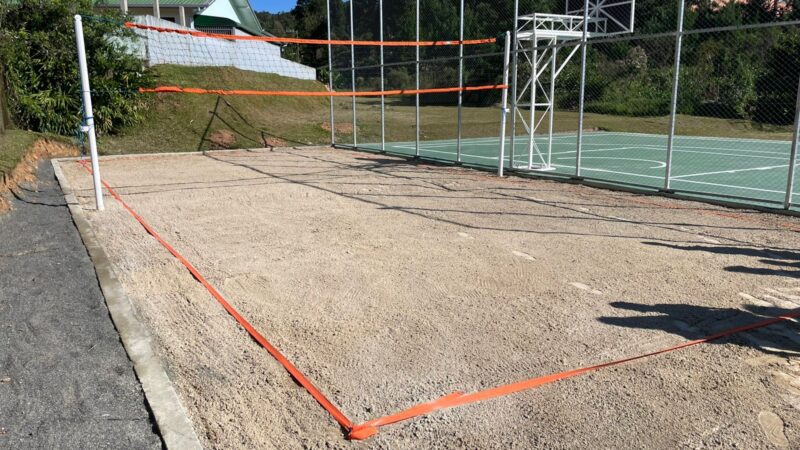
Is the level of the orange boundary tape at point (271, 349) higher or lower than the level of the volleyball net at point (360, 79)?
lower

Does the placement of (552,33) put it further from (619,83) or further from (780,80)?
(780,80)

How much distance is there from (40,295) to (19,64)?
48.4ft

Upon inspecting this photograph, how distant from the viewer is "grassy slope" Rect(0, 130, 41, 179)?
962 cm

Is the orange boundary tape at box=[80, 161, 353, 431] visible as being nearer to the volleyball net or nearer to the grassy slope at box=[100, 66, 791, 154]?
the volleyball net

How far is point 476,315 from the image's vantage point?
14.1 ft

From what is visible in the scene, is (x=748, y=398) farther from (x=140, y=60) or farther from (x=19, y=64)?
(x=140, y=60)

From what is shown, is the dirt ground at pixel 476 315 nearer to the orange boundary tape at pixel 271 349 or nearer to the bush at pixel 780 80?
the orange boundary tape at pixel 271 349

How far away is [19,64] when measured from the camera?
16281 millimetres

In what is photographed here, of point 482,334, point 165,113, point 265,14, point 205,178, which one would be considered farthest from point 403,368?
point 265,14

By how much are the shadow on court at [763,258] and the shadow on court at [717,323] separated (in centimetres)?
107

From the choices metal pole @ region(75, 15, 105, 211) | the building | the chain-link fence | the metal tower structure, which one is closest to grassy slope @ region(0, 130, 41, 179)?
metal pole @ region(75, 15, 105, 211)

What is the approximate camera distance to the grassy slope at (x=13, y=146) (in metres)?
9.62

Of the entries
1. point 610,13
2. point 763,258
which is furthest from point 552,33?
point 763,258

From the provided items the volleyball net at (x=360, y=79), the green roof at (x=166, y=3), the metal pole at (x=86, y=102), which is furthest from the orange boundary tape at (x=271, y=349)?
the green roof at (x=166, y=3)
